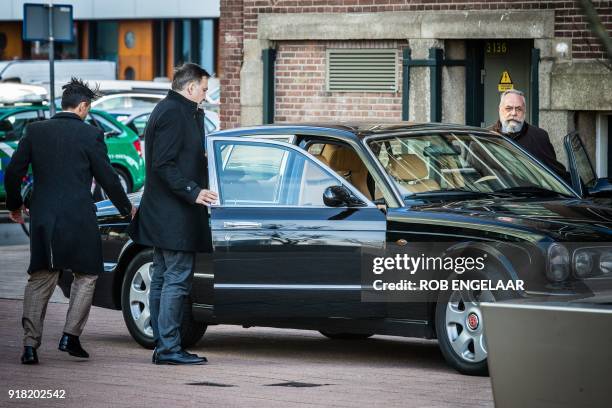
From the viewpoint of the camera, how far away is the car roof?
9.99 metres

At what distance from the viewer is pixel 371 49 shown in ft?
62.6

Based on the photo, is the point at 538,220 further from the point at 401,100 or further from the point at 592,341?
the point at 401,100

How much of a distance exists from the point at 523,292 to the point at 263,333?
3.42 metres

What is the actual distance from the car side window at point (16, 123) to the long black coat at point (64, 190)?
44.3 feet

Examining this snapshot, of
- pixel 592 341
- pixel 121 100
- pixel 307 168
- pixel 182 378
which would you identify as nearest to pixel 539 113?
pixel 307 168

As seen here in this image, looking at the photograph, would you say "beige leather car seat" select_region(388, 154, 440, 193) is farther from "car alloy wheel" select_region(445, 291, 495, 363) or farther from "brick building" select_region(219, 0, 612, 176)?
"brick building" select_region(219, 0, 612, 176)

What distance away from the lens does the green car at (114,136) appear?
23484mm

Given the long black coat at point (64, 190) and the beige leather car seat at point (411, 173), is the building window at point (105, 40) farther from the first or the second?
the beige leather car seat at point (411, 173)

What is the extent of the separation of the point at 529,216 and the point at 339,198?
1220 mm

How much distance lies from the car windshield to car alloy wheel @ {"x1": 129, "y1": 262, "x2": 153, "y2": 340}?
1919mm

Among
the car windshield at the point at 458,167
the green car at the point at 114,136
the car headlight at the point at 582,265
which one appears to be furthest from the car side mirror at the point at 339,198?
the green car at the point at 114,136

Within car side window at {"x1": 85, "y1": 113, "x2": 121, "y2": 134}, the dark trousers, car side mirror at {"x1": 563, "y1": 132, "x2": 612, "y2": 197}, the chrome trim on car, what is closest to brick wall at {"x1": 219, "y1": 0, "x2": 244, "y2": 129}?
car side window at {"x1": 85, "y1": 113, "x2": 121, "y2": 134}

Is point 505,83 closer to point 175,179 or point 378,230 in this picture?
point 378,230

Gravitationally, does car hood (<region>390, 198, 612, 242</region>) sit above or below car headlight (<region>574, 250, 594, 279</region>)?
above
